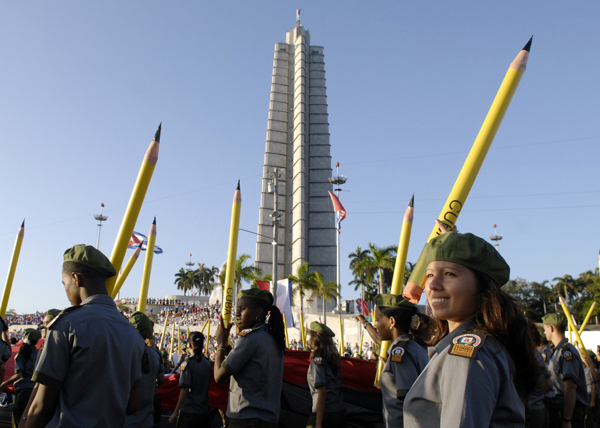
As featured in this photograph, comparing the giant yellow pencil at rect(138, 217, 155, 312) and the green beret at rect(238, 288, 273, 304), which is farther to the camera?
the giant yellow pencil at rect(138, 217, 155, 312)

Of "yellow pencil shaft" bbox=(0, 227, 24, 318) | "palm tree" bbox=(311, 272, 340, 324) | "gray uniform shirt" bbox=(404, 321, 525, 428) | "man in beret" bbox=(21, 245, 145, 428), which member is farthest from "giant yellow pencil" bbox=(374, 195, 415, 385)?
"palm tree" bbox=(311, 272, 340, 324)

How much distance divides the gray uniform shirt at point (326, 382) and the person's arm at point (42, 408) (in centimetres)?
327

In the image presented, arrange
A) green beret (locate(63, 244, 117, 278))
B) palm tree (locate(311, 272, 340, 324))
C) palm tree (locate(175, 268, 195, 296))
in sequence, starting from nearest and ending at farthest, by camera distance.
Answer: green beret (locate(63, 244, 117, 278)), palm tree (locate(311, 272, 340, 324)), palm tree (locate(175, 268, 195, 296))

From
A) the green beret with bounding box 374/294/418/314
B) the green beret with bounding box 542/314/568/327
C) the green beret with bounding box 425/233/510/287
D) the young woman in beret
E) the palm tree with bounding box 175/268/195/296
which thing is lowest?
the young woman in beret

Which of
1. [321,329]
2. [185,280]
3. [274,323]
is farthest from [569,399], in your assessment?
[185,280]

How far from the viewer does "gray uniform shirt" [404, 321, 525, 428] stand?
154 centimetres

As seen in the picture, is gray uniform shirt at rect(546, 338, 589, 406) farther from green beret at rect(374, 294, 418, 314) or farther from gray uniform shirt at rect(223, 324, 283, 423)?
gray uniform shirt at rect(223, 324, 283, 423)

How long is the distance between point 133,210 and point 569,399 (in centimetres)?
542

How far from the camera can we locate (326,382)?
5.51 metres

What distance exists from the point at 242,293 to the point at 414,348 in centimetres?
166

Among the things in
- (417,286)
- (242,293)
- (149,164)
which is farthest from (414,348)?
(149,164)

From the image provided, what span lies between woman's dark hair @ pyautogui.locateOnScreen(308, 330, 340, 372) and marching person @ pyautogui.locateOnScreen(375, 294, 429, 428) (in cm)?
127

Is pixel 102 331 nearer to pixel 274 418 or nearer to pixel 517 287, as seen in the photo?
pixel 274 418

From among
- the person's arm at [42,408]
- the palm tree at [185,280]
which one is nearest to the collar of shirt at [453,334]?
the person's arm at [42,408]
